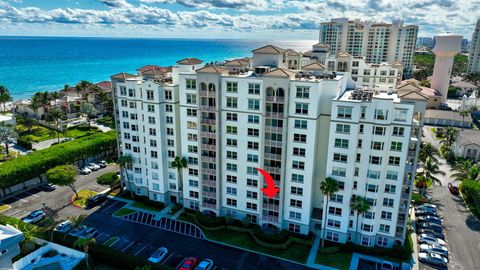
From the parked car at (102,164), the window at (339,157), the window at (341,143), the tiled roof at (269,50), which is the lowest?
the parked car at (102,164)

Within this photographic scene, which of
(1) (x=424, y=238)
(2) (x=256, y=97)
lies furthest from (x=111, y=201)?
(1) (x=424, y=238)

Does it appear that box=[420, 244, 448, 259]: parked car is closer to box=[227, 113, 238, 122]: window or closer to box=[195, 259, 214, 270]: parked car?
box=[195, 259, 214, 270]: parked car

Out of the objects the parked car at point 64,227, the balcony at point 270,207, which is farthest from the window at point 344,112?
the parked car at point 64,227

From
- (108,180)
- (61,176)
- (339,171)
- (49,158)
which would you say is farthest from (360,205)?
(49,158)

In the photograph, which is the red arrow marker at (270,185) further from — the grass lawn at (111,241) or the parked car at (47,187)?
the parked car at (47,187)

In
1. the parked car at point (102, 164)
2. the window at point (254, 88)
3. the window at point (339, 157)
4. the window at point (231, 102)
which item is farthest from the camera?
the parked car at point (102, 164)
